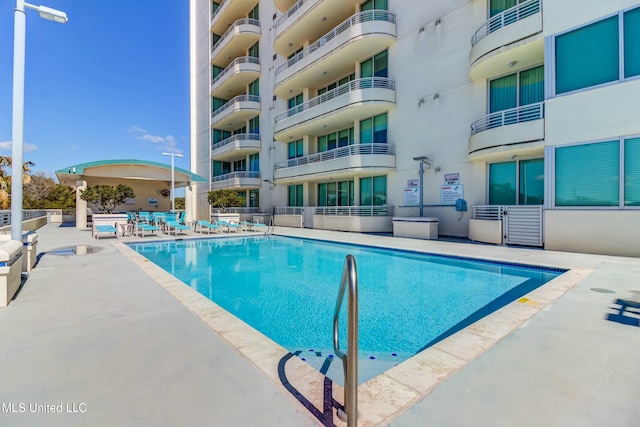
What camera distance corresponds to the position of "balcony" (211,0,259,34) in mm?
26312

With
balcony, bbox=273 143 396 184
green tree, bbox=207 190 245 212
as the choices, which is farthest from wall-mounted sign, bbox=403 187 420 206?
green tree, bbox=207 190 245 212

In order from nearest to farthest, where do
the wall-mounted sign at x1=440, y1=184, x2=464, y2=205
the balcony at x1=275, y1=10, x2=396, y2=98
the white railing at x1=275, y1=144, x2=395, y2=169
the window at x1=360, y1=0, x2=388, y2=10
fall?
1. the wall-mounted sign at x1=440, y1=184, x2=464, y2=205
2. the balcony at x1=275, y1=10, x2=396, y2=98
3. the white railing at x1=275, y1=144, x2=395, y2=169
4. the window at x1=360, y1=0, x2=388, y2=10

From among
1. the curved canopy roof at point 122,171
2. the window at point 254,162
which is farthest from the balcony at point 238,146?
the curved canopy roof at point 122,171

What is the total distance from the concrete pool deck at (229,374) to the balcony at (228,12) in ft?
96.0

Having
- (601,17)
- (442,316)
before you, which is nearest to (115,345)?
(442,316)

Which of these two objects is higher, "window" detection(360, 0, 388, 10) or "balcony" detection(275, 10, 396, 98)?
"window" detection(360, 0, 388, 10)

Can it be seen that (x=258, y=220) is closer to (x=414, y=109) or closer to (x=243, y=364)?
(x=414, y=109)

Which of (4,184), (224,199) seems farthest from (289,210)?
(4,184)

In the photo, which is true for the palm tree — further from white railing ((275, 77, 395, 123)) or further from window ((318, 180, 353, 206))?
white railing ((275, 77, 395, 123))

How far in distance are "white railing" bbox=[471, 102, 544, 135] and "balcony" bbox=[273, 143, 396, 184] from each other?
14.6 ft

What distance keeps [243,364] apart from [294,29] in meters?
21.7

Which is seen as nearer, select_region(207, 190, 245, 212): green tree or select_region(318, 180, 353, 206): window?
select_region(318, 180, 353, 206): window

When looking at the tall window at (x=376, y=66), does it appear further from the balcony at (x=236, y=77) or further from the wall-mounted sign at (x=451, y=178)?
the balcony at (x=236, y=77)

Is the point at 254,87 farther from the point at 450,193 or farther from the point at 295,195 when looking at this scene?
the point at 450,193
